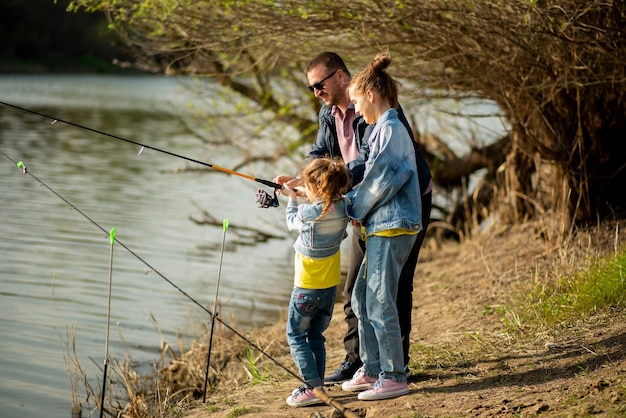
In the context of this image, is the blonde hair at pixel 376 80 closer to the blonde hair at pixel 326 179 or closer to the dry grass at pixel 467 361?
the blonde hair at pixel 326 179

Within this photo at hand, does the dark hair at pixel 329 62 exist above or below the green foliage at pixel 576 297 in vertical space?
above

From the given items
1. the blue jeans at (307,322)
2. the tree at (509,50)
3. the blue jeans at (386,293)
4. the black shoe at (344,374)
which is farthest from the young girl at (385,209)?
the tree at (509,50)

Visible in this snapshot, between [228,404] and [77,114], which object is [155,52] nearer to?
[228,404]

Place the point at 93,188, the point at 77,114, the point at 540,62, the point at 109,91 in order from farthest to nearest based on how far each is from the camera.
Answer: the point at 109,91 < the point at 77,114 < the point at 93,188 < the point at 540,62

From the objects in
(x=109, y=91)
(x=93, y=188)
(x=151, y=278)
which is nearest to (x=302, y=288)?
(x=151, y=278)

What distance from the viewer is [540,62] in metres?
7.32

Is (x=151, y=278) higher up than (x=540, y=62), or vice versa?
(x=540, y=62)

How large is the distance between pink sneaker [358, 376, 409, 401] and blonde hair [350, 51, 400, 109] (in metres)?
1.46

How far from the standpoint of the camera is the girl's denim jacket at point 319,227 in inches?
170

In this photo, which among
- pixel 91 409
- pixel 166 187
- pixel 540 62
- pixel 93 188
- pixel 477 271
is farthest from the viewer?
pixel 166 187

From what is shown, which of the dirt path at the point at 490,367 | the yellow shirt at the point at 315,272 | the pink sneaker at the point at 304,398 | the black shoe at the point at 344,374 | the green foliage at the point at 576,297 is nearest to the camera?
the dirt path at the point at 490,367

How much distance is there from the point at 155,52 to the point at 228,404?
5617 millimetres

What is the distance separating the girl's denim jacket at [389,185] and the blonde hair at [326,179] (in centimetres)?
10

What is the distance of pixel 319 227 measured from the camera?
14.2 feet
